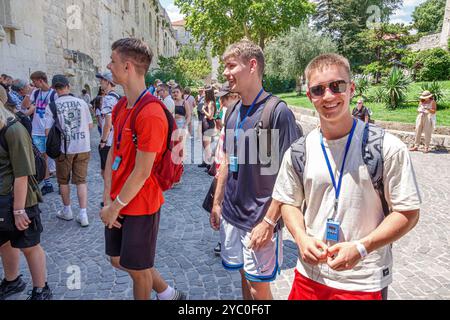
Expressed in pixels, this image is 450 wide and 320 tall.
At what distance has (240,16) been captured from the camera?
33.7 m

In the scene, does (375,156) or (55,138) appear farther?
(55,138)

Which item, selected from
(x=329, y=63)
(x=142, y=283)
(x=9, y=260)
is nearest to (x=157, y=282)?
(x=142, y=283)

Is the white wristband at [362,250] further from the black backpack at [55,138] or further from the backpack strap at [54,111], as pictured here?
the backpack strap at [54,111]

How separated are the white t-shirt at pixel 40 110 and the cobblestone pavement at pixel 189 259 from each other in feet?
4.08

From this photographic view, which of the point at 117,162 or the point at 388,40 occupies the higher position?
the point at 388,40

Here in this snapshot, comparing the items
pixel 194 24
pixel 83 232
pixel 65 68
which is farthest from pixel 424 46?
pixel 83 232

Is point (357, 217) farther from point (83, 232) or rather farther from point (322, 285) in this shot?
point (83, 232)

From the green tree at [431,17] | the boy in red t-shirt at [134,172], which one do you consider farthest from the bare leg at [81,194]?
the green tree at [431,17]

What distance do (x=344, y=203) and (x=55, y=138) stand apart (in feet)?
14.2

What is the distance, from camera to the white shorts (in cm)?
241

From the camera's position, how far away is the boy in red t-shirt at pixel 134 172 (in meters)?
2.31

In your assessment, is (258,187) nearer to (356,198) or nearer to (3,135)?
(356,198)

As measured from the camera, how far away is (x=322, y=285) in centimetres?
182
